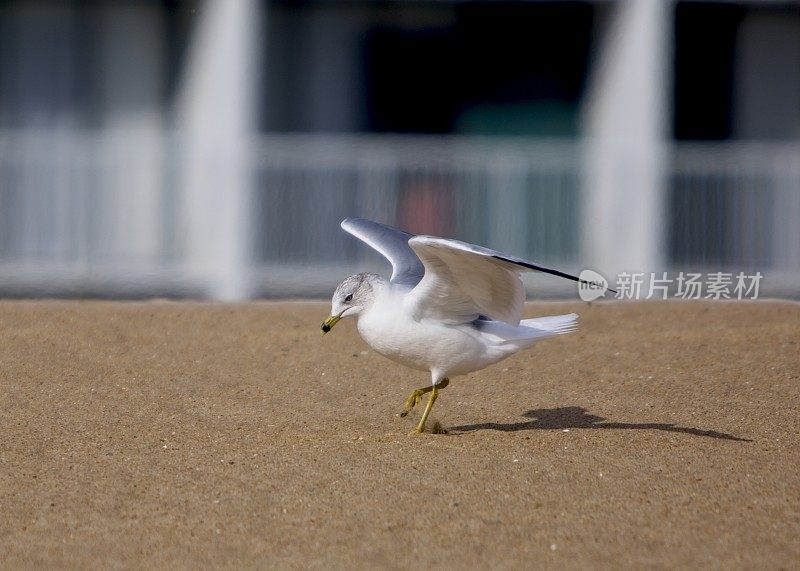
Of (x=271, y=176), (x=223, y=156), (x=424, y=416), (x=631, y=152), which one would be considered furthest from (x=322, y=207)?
(x=424, y=416)

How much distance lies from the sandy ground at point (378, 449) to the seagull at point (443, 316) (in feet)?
1.63

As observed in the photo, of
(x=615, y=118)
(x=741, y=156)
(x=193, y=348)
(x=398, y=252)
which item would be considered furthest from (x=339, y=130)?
(x=398, y=252)

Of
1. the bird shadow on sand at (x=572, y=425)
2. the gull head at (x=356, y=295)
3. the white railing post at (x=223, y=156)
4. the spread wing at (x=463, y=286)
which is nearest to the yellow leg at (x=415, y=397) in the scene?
the bird shadow on sand at (x=572, y=425)

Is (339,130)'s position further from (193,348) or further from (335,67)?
(193,348)

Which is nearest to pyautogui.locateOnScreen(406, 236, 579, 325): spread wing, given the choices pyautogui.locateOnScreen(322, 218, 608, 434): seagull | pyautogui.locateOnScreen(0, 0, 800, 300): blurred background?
pyautogui.locateOnScreen(322, 218, 608, 434): seagull

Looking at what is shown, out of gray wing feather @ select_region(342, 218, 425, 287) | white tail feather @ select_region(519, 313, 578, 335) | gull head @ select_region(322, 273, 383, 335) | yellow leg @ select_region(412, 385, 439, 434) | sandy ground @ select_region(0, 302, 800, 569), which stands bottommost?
sandy ground @ select_region(0, 302, 800, 569)

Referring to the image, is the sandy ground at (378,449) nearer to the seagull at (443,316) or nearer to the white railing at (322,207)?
the seagull at (443,316)

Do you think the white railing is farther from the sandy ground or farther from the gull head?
the gull head

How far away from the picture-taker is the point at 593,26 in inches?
644

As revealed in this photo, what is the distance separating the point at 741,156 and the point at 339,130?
16.0 feet

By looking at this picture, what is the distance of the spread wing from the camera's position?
7.28 m

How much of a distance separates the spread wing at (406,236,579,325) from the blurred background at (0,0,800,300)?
6.55 metres

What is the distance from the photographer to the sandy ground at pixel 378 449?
6191mm

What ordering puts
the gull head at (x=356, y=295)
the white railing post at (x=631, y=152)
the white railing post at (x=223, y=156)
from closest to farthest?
Answer: 1. the gull head at (x=356, y=295)
2. the white railing post at (x=223, y=156)
3. the white railing post at (x=631, y=152)
